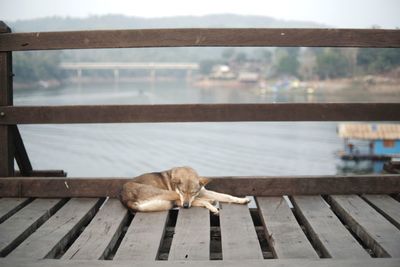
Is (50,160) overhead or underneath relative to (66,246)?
underneath

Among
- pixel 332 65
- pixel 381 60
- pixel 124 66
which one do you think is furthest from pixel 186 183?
pixel 124 66

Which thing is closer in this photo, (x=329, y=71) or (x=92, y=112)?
(x=92, y=112)

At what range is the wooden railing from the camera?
439cm

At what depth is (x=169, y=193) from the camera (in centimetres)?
428

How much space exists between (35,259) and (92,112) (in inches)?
73.4

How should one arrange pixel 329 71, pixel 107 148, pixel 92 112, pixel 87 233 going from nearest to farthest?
pixel 87 233 → pixel 92 112 → pixel 107 148 → pixel 329 71

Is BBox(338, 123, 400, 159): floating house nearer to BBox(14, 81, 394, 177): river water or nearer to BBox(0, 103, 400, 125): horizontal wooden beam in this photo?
BBox(14, 81, 394, 177): river water

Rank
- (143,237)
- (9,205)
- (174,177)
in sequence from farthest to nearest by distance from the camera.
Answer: (174,177)
(9,205)
(143,237)

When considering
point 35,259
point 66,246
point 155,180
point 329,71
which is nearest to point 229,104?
point 155,180

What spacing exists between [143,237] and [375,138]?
38.2 m

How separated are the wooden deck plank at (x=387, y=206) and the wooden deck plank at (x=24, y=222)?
2528 millimetres

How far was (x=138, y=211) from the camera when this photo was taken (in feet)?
13.1

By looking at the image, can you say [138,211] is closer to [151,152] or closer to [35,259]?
[35,259]

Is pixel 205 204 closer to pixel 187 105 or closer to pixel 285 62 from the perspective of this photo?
pixel 187 105
